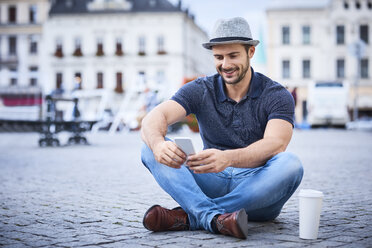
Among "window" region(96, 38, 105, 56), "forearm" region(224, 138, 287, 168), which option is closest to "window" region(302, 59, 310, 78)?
"window" region(96, 38, 105, 56)

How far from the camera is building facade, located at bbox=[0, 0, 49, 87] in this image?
5303 cm

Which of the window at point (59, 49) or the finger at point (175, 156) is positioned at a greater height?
the window at point (59, 49)

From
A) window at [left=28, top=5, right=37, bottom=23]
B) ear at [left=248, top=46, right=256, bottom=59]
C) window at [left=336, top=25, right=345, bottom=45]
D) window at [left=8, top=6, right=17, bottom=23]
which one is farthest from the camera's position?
window at [left=8, top=6, right=17, bottom=23]

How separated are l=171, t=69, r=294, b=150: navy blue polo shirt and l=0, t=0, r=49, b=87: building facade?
51264mm

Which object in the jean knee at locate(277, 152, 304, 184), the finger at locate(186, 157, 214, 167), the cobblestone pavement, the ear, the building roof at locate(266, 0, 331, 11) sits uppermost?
the building roof at locate(266, 0, 331, 11)

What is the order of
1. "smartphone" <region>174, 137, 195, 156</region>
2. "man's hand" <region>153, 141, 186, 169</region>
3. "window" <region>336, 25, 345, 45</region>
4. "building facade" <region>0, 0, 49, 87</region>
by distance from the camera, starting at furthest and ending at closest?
"building facade" <region>0, 0, 49, 87</region>
"window" <region>336, 25, 345, 45</region>
"man's hand" <region>153, 141, 186, 169</region>
"smartphone" <region>174, 137, 195, 156</region>

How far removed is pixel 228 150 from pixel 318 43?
48088mm

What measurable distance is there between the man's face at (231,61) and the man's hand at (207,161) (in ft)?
2.20

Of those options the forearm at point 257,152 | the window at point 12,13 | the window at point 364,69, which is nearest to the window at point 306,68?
the window at point 364,69

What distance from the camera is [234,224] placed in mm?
3355

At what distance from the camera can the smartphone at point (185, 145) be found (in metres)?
3.26

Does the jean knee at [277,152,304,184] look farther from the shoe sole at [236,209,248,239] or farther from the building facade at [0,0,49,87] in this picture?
the building facade at [0,0,49,87]

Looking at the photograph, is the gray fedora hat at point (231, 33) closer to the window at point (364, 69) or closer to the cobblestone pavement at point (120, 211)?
the cobblestone pavement at point (120, 211)

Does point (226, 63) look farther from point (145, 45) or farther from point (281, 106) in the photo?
point (145, 45)
